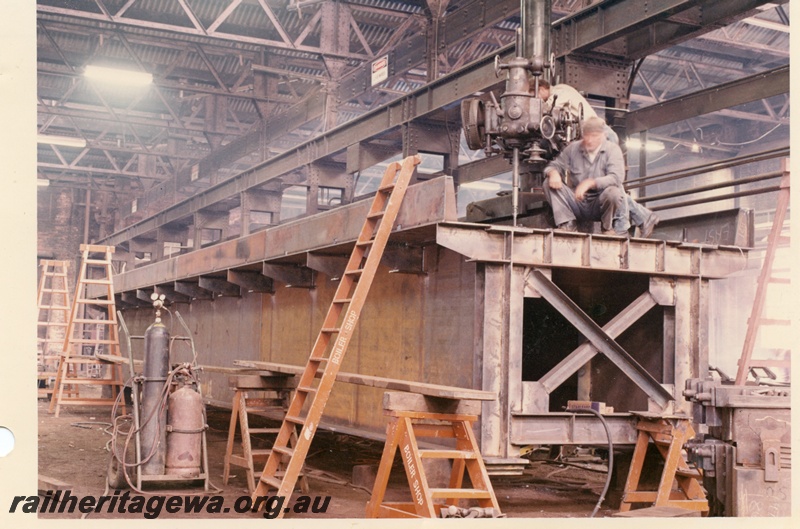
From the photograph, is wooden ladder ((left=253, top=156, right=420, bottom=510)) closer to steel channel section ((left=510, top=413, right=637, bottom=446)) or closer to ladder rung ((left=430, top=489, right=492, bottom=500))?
ladder rung ((left=430, top=489, right=492, bottom=500))

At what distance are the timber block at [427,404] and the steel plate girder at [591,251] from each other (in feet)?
4.01

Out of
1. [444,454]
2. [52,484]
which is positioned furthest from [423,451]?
[52,484]

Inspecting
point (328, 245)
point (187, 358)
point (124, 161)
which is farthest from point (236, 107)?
point (328, 245)

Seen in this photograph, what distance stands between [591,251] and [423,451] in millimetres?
2368

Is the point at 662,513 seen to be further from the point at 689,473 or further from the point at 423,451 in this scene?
the point at 423,451

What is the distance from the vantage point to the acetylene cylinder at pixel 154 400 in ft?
25.0

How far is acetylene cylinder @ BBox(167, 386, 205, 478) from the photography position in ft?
25.4

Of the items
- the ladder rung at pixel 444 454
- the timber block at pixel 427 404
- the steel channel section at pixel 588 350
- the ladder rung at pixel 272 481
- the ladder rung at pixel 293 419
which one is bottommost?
the ladder rung at pixel 272 481

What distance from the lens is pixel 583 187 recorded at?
316 inches

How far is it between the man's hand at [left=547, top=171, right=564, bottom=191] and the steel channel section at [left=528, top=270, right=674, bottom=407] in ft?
3.45

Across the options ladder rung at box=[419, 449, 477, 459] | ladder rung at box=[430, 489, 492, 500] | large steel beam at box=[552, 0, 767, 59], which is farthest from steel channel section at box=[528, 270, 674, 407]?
large steel beam at box=[552, 0, 767, 59]

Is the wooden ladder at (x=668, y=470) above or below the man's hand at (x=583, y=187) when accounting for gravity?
below

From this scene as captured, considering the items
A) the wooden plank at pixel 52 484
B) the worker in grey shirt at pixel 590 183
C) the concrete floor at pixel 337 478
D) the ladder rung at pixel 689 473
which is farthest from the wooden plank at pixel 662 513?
the wooden plank at pixel 52 484

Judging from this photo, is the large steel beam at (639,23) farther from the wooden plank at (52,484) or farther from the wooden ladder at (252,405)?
the wooden plank at (52,484)
